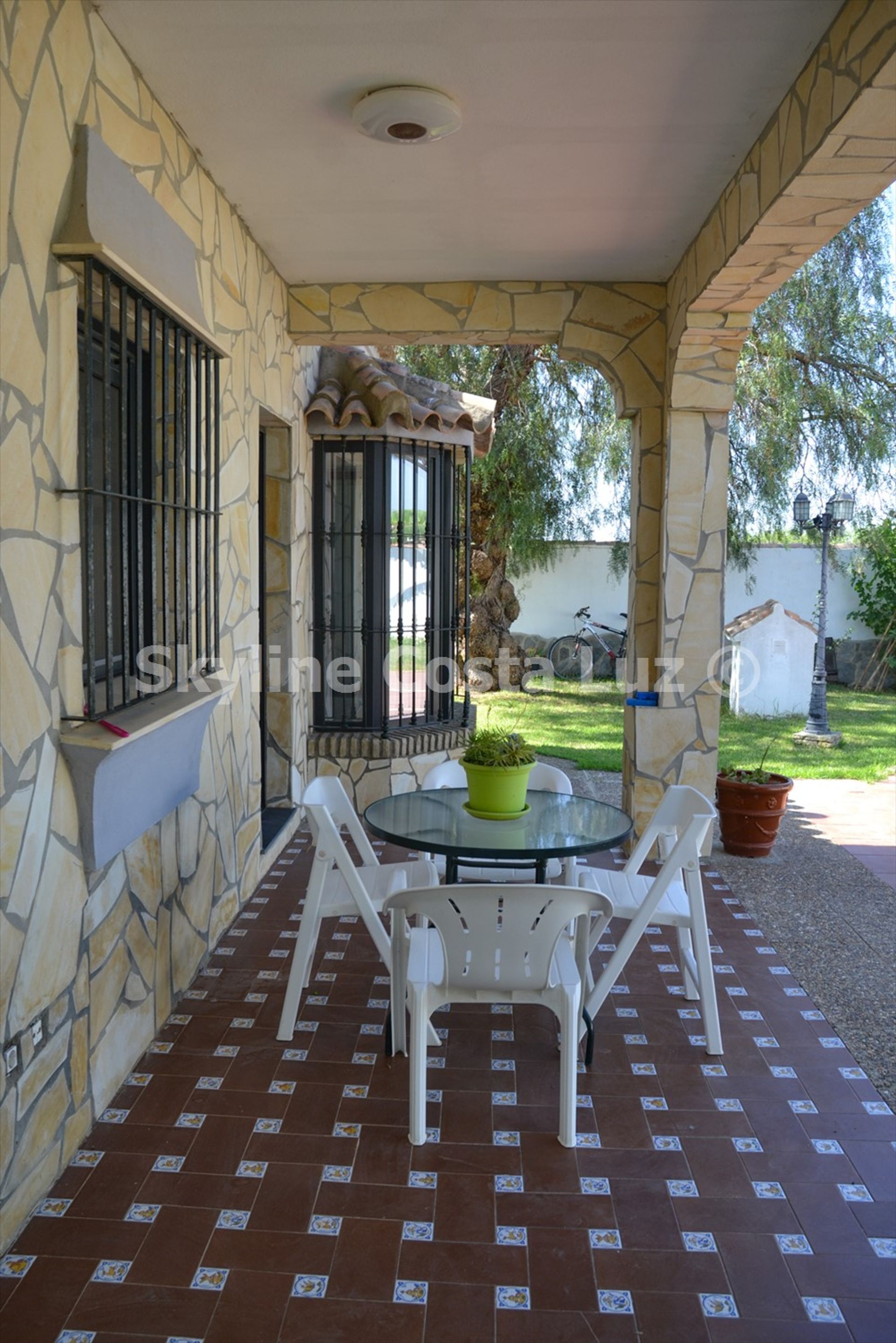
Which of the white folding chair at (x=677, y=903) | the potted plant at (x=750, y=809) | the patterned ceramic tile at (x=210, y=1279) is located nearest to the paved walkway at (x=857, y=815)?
the potted plant at (x=750, y=809)

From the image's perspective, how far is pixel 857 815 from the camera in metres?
6.40

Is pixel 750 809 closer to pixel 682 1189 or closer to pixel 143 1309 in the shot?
pixel 682 1189

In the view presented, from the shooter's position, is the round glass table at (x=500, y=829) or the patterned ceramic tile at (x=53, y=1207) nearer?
the patterned ceramic tile at (x=53, y=1207)

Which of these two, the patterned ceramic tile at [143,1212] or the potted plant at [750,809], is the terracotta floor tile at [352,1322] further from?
the potted plant at [750,809]

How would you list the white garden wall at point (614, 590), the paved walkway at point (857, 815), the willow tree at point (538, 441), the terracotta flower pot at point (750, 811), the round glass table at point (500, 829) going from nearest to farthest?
the round glass table at point (500, 829) → the terracotta flower pot at point (750, 811) → the paved walkway at point (857, 815) → the willow tree at point (538, 441) → the white garden wall at point (614, 590)

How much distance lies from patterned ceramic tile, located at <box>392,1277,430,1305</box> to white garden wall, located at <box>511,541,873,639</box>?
11.2 meters

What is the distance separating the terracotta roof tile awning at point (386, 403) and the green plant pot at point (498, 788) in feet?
9.53

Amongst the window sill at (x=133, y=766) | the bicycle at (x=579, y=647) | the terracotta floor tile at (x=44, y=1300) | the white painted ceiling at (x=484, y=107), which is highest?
the white painted ceiling at (x=484, y=107)

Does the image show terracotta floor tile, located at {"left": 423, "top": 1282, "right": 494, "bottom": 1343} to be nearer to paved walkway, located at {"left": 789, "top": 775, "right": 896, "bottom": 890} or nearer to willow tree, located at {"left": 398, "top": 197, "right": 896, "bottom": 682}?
paved walkway, located at {"left": 789, "top": 775, "right": 896, "bottom": 890}

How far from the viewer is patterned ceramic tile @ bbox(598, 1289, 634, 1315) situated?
203 cm

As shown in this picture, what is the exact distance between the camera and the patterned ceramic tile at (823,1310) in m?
2.01

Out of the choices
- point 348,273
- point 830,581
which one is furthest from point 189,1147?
point 830,581

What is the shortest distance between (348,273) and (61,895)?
144 inches

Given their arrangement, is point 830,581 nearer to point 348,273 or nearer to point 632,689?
point 632,689
